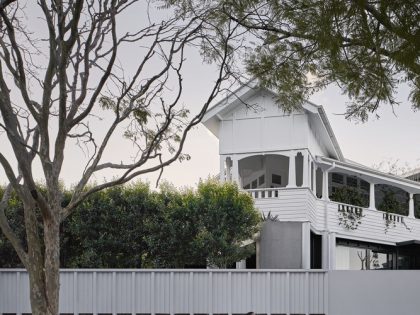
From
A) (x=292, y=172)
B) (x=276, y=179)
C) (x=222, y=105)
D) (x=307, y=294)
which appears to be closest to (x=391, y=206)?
(x=276, y=179)

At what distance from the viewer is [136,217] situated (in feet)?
72.2

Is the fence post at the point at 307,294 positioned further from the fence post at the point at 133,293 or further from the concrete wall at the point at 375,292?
the fence post at the point at 133,293

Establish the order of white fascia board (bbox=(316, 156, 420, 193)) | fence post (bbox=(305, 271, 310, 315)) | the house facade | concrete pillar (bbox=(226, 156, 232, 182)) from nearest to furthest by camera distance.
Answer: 1. fence post (bbox=(305, 271, 310, 315))
2. the house facade
3. concrete pillar (bbox=(226, 156, 232, 182))
4. white fascia board (bbox=(316, 156, 420, 193))

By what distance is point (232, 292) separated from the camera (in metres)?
A: 19.5

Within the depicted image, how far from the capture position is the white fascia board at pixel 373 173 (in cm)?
2842

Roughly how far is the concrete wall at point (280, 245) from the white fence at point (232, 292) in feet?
17.9

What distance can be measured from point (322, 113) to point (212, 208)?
6.78 m

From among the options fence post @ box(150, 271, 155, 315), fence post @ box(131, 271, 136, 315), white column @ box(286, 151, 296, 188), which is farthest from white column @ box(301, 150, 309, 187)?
fence post @ box(131, 271, 136, 315)

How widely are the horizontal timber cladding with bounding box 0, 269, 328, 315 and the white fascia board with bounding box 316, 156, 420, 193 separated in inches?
370

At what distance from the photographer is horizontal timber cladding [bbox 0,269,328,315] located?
1939 centimetres

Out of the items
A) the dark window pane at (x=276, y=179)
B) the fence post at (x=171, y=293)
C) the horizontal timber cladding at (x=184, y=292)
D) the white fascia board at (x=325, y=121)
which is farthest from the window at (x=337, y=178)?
the fence post at (x=171, y=293)

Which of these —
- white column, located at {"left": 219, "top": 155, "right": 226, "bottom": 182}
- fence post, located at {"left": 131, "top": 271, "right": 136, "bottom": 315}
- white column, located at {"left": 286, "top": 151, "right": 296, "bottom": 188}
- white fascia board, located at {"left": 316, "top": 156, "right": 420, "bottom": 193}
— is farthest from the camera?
white fascia board, located at {"left": 316, "top": 156, "right": 420, "bottom": 193}

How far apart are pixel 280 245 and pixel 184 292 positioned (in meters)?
6.40

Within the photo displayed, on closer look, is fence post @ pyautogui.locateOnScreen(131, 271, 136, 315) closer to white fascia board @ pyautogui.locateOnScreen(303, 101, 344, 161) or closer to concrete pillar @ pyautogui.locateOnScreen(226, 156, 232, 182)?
concrete pillar @ pyautogui.locateOnScreen(226, 156, 232, 182)
